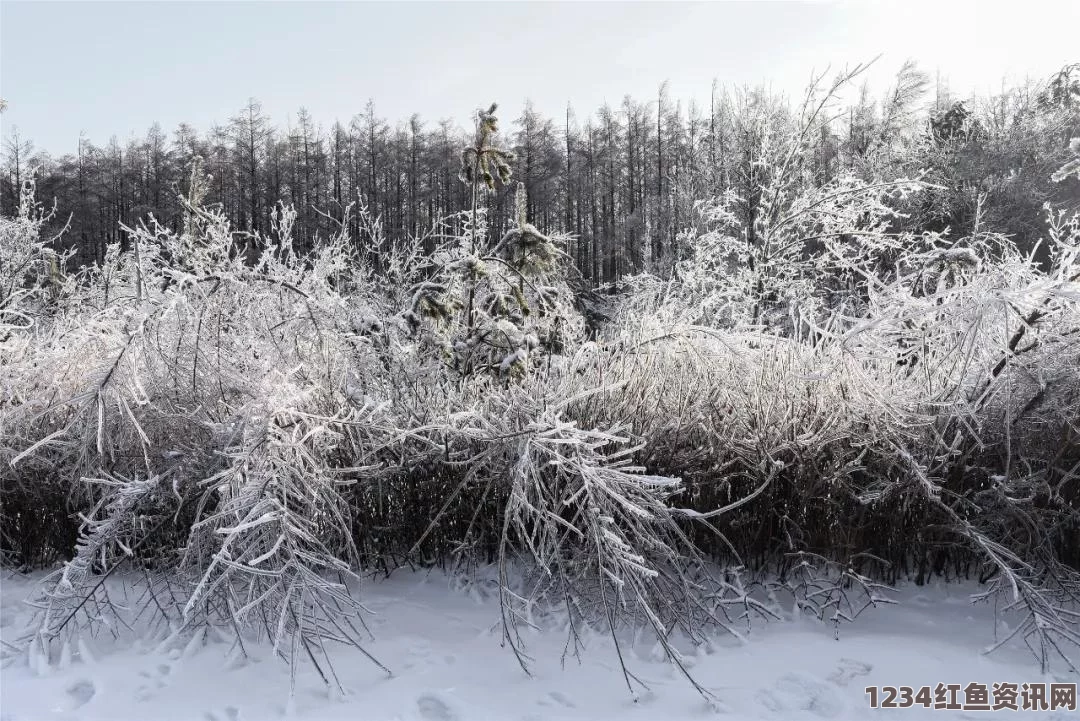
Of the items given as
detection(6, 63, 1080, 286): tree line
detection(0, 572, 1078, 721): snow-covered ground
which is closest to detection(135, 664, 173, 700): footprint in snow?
detection(0, 572, 1078, 721): snow-covered ground

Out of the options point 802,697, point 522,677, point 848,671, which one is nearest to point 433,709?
point 522,677

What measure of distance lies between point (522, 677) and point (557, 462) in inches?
32.6

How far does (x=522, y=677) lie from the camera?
270 centimetres

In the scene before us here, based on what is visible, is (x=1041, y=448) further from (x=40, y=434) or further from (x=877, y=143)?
(x=877, y=143)

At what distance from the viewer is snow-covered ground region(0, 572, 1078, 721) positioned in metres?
2.48

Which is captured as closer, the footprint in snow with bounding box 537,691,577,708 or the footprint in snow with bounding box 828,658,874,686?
the footprint in snow with bounding box 537,691,577,708

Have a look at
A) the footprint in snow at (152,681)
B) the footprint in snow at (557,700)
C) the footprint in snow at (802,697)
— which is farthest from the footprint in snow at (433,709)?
the footprint in snow at (802,697)

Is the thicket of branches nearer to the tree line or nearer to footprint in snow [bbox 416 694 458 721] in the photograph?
footprint in snow [bbox 416 694 458 721]

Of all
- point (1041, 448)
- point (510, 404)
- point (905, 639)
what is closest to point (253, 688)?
point (510, 404)

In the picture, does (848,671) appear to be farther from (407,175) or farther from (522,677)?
(407,175)

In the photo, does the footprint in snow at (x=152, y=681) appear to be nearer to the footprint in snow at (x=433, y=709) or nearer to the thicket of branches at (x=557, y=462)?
the thicket of branches at (x=557, y=462)

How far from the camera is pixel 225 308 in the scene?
12.3 ft

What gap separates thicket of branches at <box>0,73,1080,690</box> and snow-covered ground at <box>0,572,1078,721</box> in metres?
0.12

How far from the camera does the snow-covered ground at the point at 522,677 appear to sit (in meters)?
2.48
